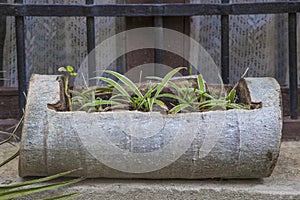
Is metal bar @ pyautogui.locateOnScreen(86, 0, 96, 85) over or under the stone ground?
over

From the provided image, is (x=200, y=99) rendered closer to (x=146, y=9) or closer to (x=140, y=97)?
(x=140, y=97)

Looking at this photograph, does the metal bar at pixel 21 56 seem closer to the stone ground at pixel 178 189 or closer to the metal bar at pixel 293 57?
the stone ground at pixel 178 189

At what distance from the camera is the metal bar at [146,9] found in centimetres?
166

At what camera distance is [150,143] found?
1231 millimetres

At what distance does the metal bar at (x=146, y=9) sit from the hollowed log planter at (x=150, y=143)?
0.49 meters

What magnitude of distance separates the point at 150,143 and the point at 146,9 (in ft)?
1.93

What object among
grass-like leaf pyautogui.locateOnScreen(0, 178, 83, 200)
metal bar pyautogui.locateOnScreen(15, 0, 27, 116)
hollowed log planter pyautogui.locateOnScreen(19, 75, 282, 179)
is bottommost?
grass-like leaf pyautogui.locateOnScreen(0, 178, 83, 200)

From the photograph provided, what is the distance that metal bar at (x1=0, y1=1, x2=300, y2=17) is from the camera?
65.4 inches

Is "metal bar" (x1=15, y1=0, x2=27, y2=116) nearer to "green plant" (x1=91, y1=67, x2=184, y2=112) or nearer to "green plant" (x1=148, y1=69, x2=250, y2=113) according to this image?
"green plant" (x1=91, y1=67, x2=184, y2=112)

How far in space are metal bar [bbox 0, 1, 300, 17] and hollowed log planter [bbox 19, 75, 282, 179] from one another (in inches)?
19.4

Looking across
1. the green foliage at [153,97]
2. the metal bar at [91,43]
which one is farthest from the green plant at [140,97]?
the metal bar at [91,43]

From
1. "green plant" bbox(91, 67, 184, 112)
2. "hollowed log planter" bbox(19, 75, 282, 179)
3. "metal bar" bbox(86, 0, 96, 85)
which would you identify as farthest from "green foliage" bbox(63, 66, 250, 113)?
"metal bar" bbox(86, 0, 96, 85)

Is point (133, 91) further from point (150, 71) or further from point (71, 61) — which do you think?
point (71, 61)

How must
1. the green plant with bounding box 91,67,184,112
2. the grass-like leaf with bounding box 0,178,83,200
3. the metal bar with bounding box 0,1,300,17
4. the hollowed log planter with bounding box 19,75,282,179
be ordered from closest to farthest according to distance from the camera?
the grass-like leaf with bounding box 0,178,83,200
the hollowed log planter with bounding box 19,75,282,179
the green plant with bounding box 91,67,184,112
the metal bar with bounding box 0,1,300,17
